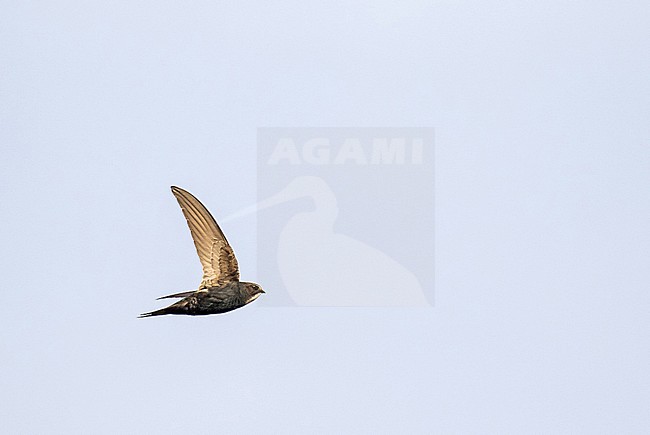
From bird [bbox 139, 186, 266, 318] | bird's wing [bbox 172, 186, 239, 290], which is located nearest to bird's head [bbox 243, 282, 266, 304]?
bird [bbox 139, 186, 266, 318]

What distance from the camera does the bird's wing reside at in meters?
16.2

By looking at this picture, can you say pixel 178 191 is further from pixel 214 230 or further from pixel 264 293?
pixel 264 293

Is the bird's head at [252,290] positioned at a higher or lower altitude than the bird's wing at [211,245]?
lower

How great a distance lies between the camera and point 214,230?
16234mm

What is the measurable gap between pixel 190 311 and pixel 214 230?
1525mm

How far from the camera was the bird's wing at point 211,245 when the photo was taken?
53.1 feet

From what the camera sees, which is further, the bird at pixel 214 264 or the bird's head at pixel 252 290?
the bird's head at pixel 252 290

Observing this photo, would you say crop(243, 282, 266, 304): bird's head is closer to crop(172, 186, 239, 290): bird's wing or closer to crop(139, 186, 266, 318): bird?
crop(139, 186, 266, 318): bird

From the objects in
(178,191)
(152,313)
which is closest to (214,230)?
(178,191)

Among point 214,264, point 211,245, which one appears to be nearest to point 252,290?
point 214,264

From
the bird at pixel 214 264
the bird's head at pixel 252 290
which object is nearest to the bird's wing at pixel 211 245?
the bird at pixel 214 264

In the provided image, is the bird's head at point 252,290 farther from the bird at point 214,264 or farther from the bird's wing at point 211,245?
the bird's wing at point 211,245

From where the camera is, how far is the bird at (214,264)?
1594 centimetres

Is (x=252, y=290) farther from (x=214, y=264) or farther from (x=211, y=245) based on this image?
(x=211, y=245)
